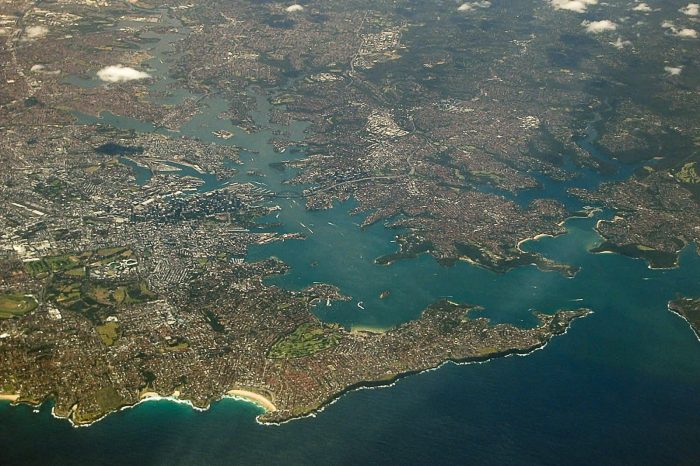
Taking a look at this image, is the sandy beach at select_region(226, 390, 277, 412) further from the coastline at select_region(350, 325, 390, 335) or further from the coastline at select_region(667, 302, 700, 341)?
the coastline at select_region(667, 302, 700, 341)

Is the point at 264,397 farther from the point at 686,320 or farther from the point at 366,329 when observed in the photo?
the point at 686,320

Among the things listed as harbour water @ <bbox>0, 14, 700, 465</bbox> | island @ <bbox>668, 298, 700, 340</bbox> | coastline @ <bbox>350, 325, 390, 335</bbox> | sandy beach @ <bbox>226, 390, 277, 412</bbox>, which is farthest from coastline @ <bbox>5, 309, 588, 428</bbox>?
island @ <bbox>668, 298, 700, 340</bbox>

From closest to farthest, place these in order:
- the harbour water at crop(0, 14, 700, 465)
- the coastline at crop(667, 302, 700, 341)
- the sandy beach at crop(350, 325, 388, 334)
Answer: the harbour water at crop(0, 14, 700, 465) < the sandy beach at crop(350, 325, 388, 334) < the coastline at crop(667, 302, 700, 341)

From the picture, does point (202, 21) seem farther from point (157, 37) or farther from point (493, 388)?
point (493, 388)

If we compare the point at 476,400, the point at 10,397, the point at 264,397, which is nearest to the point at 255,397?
the point at 264,397

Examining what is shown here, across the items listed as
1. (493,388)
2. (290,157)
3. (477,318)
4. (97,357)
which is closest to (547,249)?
(477,318)

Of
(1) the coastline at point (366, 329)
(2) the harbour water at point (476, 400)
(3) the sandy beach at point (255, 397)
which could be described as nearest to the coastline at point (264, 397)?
(3) the sandy beach at point (255, 397)

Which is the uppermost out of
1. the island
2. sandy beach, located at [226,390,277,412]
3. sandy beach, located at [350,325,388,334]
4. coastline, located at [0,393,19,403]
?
coastline, located at [0,393,19,403]
